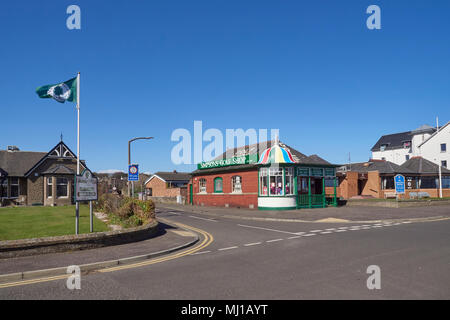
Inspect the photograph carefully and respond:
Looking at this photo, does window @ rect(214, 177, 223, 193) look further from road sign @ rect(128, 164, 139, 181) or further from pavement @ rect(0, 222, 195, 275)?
pavement @ rect(0, 222, 195, 275)

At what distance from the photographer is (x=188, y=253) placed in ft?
34.4

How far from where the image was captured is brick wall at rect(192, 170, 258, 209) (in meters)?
28.8

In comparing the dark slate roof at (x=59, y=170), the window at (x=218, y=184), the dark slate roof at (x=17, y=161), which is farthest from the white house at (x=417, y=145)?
the dark slate roof at (x=17, y=161)

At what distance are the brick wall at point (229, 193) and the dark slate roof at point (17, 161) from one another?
18650 mm

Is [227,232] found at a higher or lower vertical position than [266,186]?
lower

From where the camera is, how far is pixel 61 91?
12.6 m

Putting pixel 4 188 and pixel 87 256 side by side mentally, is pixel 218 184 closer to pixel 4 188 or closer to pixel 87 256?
pixel 4 188

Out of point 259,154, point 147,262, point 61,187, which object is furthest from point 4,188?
point 147,262

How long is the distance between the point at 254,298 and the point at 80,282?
4031 millimetres

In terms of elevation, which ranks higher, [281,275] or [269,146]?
[269,146]

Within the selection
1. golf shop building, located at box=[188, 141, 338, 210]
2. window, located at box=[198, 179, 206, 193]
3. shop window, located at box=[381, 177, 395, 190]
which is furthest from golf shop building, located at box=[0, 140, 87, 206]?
shop window, located at box=[381, 177, 395, 190]

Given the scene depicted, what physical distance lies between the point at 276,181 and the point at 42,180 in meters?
24.9
